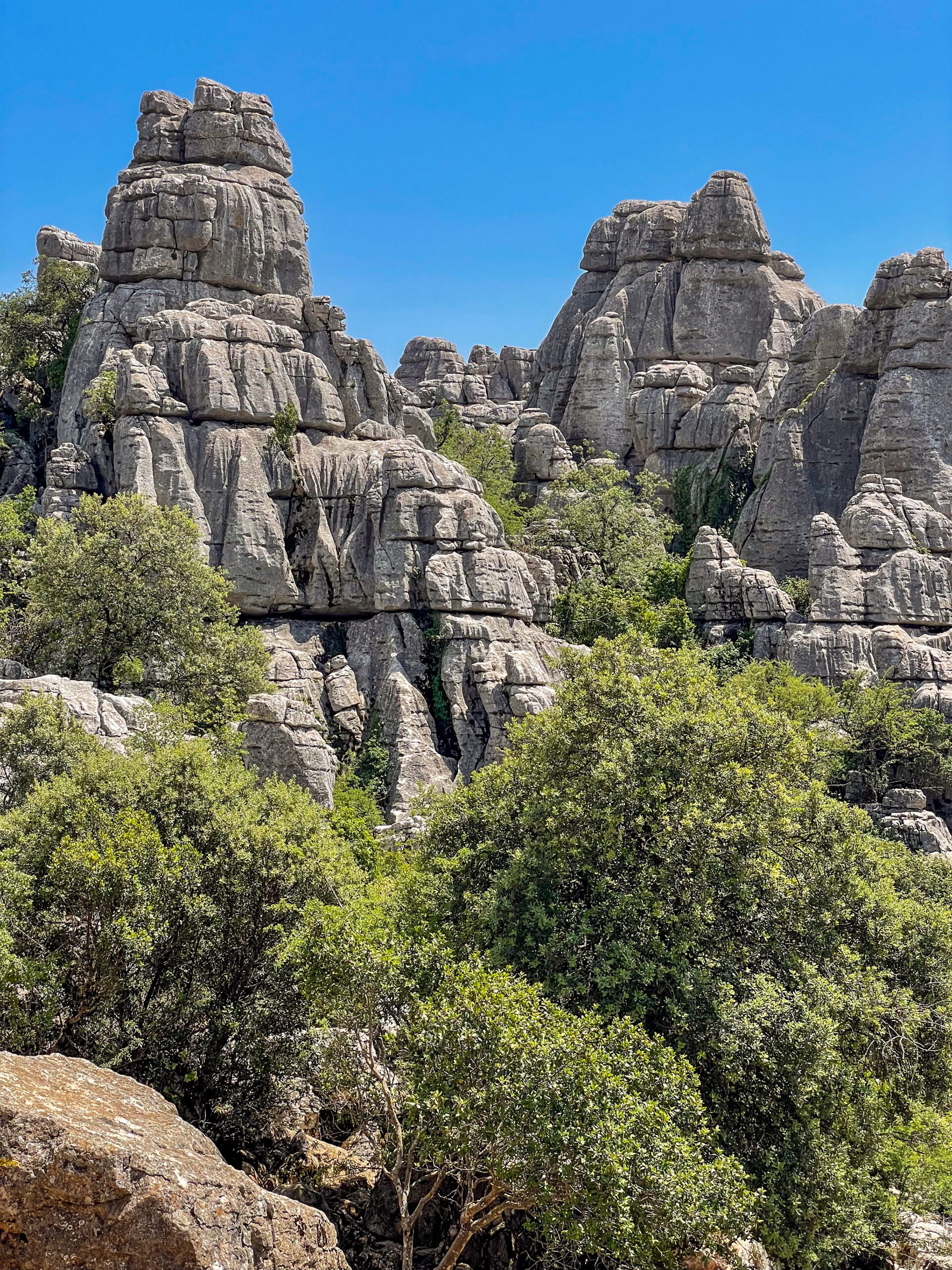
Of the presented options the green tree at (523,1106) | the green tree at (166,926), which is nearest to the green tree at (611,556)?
the green tree at (166,926)

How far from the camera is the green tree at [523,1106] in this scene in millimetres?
15672

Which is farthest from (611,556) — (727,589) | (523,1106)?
(523,1106)

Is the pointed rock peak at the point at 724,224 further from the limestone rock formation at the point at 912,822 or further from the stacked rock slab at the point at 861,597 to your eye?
the limestone rock formation at the point at 912,822


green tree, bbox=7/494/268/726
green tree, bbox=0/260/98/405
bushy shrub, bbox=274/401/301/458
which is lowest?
green tree, bbox=7/494/268/726

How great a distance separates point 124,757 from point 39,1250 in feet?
49.6

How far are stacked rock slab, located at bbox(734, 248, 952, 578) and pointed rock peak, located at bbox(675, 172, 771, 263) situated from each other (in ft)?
53.9

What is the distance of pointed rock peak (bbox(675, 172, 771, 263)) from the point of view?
249 feet

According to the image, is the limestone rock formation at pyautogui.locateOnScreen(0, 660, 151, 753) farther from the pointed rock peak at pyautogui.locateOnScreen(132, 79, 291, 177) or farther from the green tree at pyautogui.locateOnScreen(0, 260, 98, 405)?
the pointed rock peak at pyautogui.locateOnScreen(132, 79, 291, 177)

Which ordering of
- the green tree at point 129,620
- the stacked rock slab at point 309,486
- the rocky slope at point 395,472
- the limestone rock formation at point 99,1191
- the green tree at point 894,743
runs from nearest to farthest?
the limestone rock formation at point 99,1191
the green tree at point 129,620
the stacked rock slab at point 309,486
the rocky slope at point 395,472
the green tree at point 894,743

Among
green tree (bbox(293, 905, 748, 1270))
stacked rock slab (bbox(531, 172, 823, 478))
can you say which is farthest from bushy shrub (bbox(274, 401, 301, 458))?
green tree (bbox(293, 905, 748, 1270))

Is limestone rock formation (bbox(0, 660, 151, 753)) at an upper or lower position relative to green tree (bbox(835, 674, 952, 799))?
upper

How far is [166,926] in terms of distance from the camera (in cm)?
2048

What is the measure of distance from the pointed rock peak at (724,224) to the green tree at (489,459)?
18423mm

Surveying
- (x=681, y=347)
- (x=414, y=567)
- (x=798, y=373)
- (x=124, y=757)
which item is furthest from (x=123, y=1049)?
(x=681, y=347)
